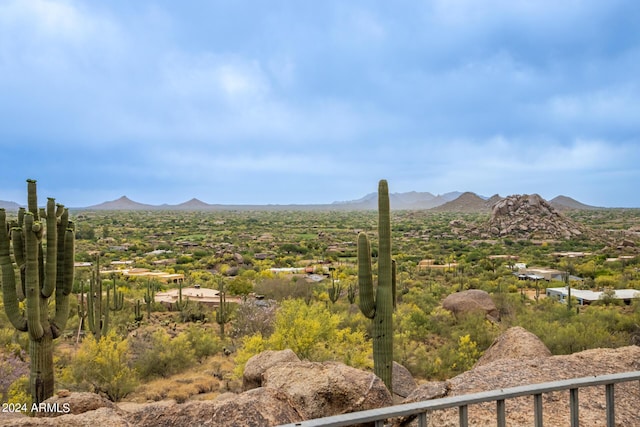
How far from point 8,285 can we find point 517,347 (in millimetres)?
12593

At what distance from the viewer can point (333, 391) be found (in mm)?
7086

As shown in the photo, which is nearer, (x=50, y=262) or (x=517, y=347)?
(x=50, y=262)

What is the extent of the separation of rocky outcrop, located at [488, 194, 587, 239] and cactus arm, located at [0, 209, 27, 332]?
3264 inches

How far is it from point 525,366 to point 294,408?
4086 millimetres

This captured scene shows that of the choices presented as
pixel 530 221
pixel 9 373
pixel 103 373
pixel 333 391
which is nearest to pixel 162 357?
pixel 103 373

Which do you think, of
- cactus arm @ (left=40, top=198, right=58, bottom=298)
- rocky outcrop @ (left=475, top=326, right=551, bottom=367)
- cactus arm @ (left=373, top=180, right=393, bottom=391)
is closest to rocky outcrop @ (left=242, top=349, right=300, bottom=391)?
cactus arm @ (left=373, top=180, right=393, bottom=391)

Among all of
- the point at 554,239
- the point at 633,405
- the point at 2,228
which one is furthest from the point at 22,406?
the point at 554,239

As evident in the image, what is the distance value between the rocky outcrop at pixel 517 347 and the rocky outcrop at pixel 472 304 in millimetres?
10765

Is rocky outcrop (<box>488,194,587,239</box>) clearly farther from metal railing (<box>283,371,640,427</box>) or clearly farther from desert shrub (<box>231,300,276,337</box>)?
metal railing (<box>283,371,640,427</box>)

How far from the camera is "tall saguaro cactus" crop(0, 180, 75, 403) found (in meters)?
10.0

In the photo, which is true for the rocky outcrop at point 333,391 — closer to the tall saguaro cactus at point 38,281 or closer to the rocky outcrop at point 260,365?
the rocky outcrop at point 260,365

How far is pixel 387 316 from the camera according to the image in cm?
1051

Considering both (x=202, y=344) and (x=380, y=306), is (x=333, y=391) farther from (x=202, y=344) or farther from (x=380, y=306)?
(x=202, y=344)

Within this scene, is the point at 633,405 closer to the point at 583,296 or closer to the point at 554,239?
the point at 583,296
